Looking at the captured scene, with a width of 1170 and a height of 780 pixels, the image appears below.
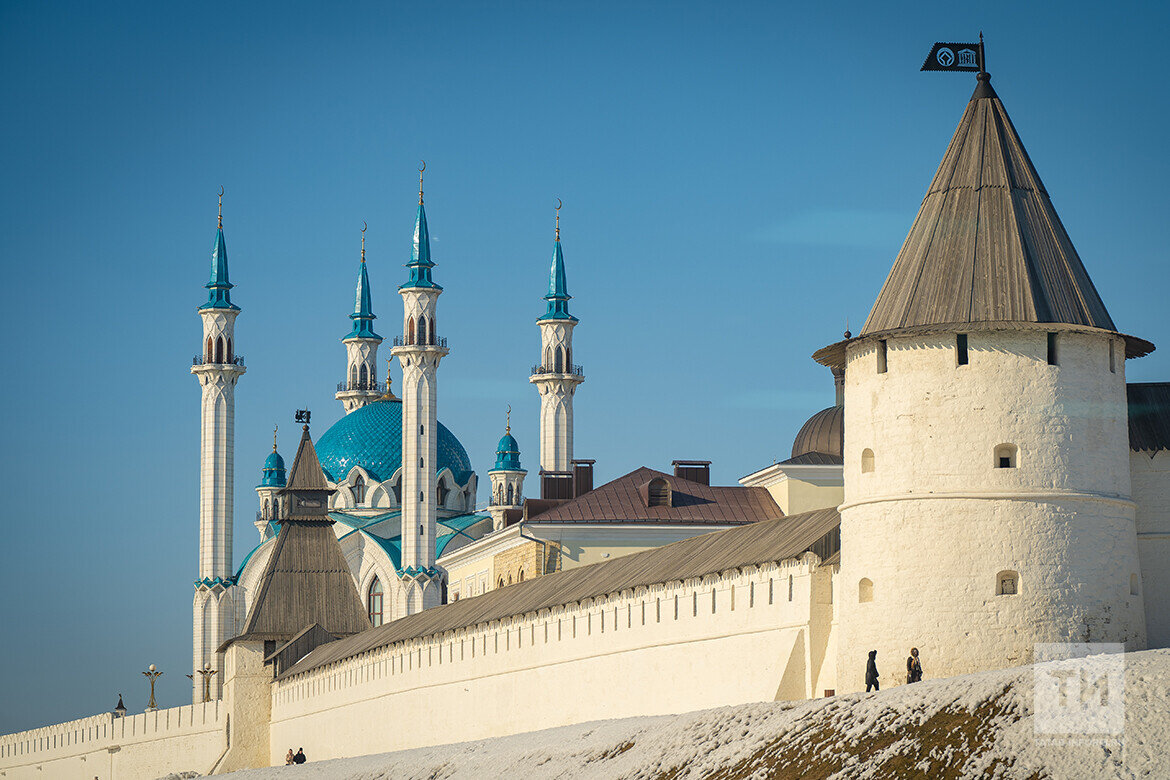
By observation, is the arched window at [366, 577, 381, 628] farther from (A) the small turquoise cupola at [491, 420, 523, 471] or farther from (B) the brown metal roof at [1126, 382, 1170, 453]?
(B) the brown metal roof at [1126, 382, 1170, 453]

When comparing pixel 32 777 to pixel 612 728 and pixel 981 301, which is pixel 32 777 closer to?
pixel 612 728

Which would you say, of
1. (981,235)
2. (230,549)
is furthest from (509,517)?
(981,235)

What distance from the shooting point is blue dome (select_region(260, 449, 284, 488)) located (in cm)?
8794

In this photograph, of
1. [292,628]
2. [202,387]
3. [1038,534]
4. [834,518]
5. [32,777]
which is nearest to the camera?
[1038,534]

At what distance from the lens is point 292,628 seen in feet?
174

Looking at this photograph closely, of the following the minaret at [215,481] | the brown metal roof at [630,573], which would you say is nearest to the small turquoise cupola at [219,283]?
the minaret at [215,481]

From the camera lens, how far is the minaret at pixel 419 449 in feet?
218

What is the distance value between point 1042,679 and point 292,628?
34464mm

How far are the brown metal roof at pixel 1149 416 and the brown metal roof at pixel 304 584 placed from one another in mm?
28579

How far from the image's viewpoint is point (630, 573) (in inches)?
1427

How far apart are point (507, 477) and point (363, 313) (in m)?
10.9

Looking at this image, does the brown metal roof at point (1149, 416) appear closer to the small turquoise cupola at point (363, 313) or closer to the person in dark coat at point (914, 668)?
the person in dark coat at point (914, 668)

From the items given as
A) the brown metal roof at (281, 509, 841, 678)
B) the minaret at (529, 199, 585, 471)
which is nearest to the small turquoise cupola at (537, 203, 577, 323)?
the minaret at (529, 199, 585, 471)

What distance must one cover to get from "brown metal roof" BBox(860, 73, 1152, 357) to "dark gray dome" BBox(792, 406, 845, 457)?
2773cm
